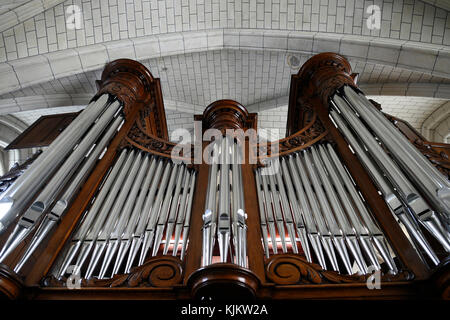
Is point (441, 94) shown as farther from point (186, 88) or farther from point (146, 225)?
point (146, 225)

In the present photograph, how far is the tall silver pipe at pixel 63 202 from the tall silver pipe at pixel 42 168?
178 millimetres

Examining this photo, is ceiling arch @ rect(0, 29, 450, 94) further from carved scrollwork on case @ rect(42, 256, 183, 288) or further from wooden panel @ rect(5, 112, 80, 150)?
carved scrollwork on case @ rect(42, 256, 183, 288)

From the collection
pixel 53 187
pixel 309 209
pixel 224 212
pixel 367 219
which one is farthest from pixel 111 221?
pixel 367 219

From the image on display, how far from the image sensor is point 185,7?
573 centimetres

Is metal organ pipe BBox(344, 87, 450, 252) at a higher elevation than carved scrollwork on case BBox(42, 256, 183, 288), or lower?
higher

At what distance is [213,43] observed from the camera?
5867 mm

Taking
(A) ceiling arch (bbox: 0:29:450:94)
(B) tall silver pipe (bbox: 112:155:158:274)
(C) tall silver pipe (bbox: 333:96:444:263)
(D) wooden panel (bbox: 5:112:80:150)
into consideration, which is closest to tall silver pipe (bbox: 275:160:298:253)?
(C) tall silver pipe (bbox: 333:96:444:263)

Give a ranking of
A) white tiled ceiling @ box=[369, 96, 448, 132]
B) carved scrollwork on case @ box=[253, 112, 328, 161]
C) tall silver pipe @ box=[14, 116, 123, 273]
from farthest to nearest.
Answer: white tiled ceiling @ box=[369, 96, 448, 132], carved scrollwork on case @ box=[253, 112, 328, 161], tall silver pipe @ box=[14, 116, 123, 273]

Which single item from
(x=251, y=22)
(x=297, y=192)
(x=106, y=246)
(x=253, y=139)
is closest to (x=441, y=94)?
(x=251, y=22)

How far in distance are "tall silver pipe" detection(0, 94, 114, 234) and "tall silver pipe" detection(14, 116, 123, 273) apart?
18cm

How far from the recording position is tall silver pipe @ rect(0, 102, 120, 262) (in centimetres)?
218

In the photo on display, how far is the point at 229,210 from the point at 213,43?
160 inches

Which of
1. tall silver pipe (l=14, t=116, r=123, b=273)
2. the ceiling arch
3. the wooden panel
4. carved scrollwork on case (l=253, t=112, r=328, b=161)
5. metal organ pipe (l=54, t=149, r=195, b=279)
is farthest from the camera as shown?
the ceiling arch

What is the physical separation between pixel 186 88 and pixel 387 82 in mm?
3456
